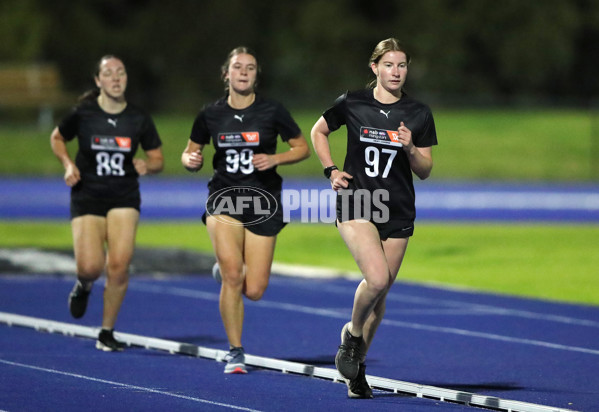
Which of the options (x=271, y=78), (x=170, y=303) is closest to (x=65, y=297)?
(x=170, y=303)

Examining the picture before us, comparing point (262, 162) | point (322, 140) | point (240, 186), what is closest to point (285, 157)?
point (262, 162)

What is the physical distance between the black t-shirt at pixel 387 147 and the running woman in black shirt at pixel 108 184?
102 inches

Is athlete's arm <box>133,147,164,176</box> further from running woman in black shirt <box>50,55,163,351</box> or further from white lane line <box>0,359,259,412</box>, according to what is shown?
white lane line <box>0,359,259,412</box>

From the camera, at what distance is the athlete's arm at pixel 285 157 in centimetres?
877

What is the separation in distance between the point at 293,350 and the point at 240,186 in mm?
1826

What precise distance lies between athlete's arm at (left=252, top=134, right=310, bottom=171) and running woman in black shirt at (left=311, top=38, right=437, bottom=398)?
0.92 meters

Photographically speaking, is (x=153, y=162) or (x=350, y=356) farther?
(x=153, y=162)

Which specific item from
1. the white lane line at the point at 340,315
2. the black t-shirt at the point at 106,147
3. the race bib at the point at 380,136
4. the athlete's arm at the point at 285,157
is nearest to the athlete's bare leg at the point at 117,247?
the black t-shirt at the point at 106,147

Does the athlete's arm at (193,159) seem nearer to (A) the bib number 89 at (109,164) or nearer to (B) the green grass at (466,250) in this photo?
(A) the bib number 89 at (109,164)

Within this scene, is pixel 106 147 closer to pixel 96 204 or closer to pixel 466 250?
pixel 96 204

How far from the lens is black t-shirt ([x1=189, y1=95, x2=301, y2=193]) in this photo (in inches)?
350

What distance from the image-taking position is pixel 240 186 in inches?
349

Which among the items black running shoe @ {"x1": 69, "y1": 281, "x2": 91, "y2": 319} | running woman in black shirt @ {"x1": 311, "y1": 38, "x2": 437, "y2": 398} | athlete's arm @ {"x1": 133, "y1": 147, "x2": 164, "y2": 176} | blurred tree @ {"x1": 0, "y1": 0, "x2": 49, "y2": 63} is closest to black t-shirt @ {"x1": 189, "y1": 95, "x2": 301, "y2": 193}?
athlete's arm @ {"x1": 133, "y1": 147, "x2": 164, "y2": 176}

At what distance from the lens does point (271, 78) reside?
1960 inches
